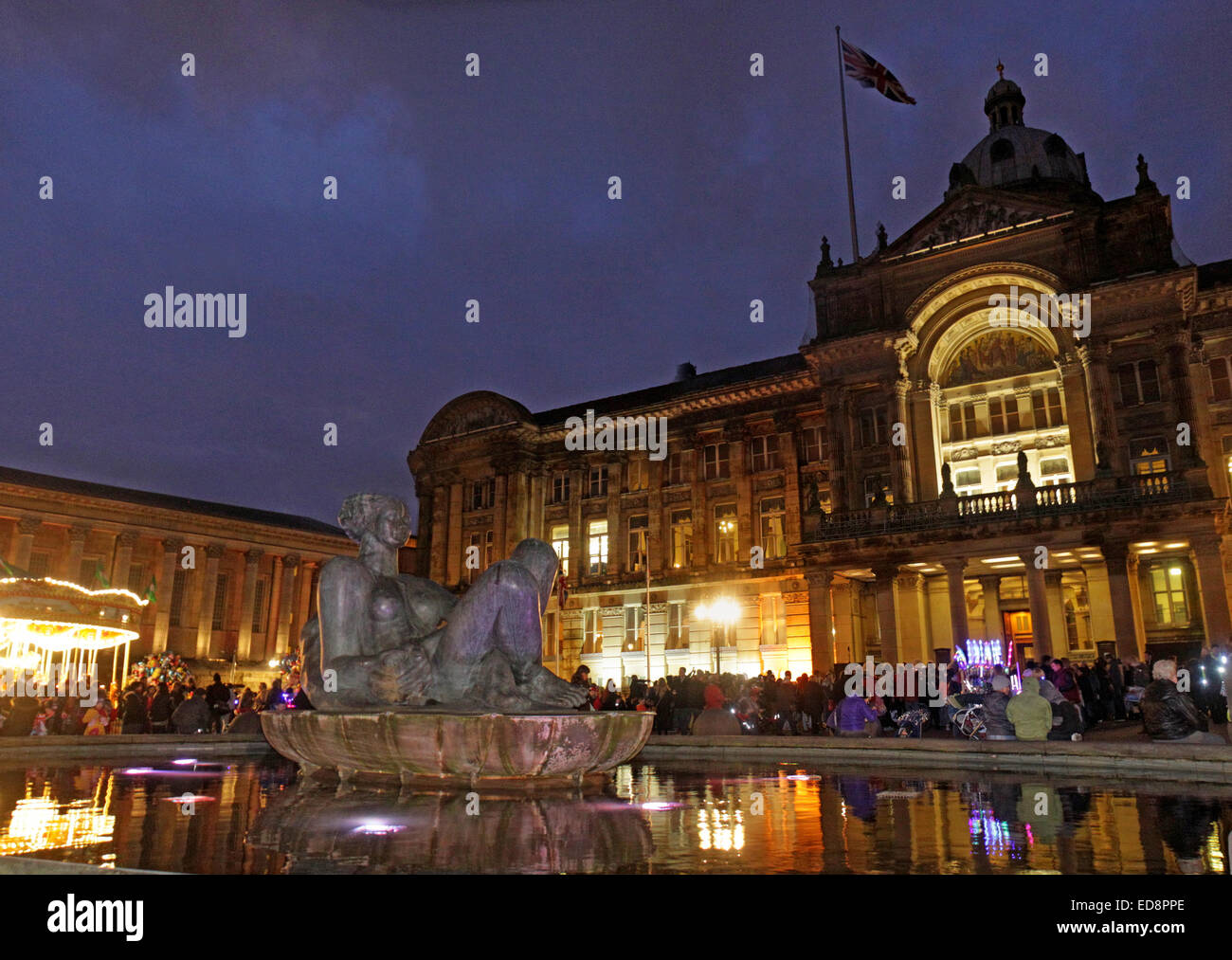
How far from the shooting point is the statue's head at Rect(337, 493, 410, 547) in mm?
8102

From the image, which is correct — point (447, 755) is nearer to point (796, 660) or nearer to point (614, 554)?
point (796, 660)

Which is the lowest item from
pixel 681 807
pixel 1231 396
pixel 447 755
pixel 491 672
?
pixel 681 807

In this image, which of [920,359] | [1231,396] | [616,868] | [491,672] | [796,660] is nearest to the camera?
[616,868]

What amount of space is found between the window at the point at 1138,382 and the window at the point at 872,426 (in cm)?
867

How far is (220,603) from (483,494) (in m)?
26.9

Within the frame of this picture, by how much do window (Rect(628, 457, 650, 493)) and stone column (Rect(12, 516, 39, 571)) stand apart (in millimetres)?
38344

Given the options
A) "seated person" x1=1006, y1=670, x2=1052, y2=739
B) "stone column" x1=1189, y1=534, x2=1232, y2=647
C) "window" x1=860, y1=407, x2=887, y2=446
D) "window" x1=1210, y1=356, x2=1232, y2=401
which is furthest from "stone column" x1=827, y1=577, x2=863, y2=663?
"seated person" x1=1006, y1=670, x2=1052, y2=739

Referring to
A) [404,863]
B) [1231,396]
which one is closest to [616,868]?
[404,863]

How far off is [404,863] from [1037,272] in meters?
33.8

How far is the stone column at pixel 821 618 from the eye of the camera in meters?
33.0

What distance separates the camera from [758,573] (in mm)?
40312

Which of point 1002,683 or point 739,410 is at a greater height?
point 739,410

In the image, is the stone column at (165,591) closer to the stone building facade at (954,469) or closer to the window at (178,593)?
the window at (178,593)
